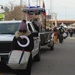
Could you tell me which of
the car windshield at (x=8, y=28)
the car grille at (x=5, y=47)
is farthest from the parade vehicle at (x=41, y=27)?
the car grille at (x=5, y=47)

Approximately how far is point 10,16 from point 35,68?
212ft

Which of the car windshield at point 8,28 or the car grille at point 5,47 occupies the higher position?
the car windshield at point 8,28

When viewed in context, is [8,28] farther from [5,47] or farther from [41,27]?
[41,27]

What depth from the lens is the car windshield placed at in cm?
1391

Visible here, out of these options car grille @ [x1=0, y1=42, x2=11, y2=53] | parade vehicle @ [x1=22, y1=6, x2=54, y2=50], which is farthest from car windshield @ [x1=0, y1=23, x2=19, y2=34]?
parade vehicle @ [x1=22, y1=6, x2=54, y2=50]

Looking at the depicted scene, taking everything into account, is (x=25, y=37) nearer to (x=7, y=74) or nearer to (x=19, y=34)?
(x=19, y=34)

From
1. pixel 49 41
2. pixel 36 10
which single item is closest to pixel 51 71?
pixel 49 41

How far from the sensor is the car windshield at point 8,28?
13.9 m

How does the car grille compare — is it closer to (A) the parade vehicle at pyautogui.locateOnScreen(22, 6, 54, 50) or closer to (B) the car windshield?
(B) the car windshield

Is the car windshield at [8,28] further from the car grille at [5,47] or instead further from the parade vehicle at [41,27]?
the parade vehicle at [41,27]

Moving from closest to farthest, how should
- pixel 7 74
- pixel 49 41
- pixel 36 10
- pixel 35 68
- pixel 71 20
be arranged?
pixel 7 74, pixel 35 68, pixel 49 41, pixel 36 10, pixel 71 20

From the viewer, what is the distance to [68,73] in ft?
40.5

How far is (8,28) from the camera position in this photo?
14.2 meters

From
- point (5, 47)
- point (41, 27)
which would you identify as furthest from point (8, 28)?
point (41, 27)
